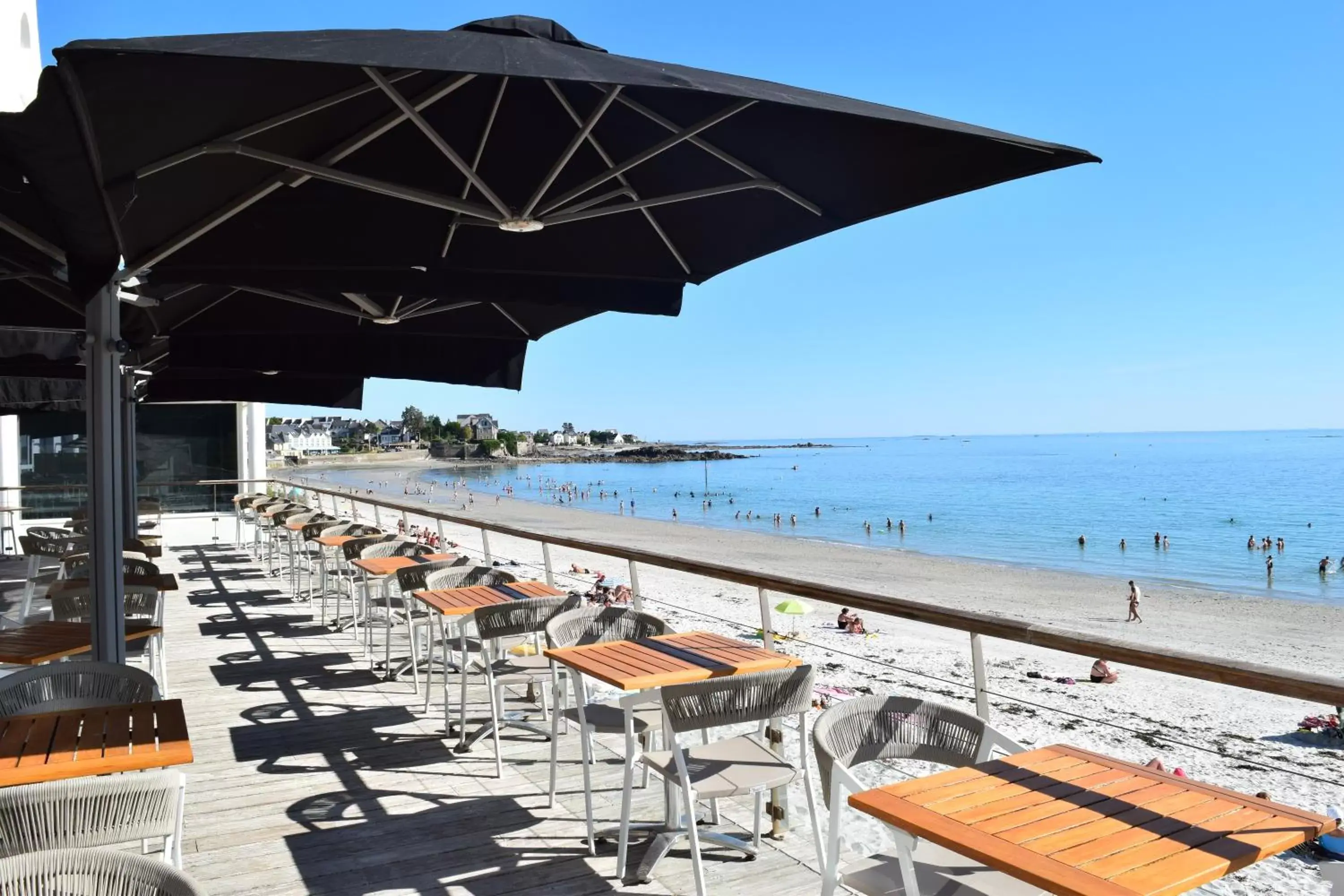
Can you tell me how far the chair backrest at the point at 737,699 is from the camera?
2.66 meters

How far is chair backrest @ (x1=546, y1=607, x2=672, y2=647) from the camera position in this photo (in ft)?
12.3

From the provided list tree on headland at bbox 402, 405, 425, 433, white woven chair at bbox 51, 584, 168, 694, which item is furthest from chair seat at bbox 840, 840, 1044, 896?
tree on headland at bbox 402, 405, 425, 433

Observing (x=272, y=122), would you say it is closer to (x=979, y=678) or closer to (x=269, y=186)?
(x=269, y=186)

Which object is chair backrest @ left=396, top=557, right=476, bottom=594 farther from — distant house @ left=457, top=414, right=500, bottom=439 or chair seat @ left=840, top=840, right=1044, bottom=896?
distant house @ left=457, top=414, right=500, bottom=439

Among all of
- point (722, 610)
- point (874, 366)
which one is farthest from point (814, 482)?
point (722, 610)

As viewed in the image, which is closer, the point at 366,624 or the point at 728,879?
the point at 728,879

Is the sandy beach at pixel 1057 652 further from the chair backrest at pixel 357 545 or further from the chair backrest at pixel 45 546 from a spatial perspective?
the chair backrest at pixel 45 546

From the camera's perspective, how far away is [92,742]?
2.32 m

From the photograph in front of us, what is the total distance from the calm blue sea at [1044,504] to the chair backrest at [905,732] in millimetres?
27969

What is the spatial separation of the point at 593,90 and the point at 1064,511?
2034 inches

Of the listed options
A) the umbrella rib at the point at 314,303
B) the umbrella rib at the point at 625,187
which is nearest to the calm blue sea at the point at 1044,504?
the umbrella rib at the point at 625,187

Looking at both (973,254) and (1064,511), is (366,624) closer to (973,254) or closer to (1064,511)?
(1064,511)

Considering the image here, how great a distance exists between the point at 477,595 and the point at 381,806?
3.97 ft

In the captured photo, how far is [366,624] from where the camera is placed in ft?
19.7
